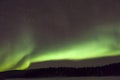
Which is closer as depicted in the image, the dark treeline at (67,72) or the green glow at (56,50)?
the dark treeline at (67,72)

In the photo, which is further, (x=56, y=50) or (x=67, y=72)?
(x=56, y=50)

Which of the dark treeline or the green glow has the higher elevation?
the green glow

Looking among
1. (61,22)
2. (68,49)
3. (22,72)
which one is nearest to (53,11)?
(61,22)

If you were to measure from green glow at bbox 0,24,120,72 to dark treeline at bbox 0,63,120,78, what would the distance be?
59 millimetres

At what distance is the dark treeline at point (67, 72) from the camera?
994 mm

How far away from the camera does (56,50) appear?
1.13m

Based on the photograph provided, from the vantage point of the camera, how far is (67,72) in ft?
3.33

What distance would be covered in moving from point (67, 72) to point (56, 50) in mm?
139

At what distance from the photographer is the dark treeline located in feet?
3.26

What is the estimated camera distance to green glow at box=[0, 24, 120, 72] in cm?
111

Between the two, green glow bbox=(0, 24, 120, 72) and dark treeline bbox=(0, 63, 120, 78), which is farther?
green glow bbox=(0, 24, 120, 72)

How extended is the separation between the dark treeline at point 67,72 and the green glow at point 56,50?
0.19 ft

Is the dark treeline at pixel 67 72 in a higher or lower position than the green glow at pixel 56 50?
lower

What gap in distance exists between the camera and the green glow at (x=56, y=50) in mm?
1108
